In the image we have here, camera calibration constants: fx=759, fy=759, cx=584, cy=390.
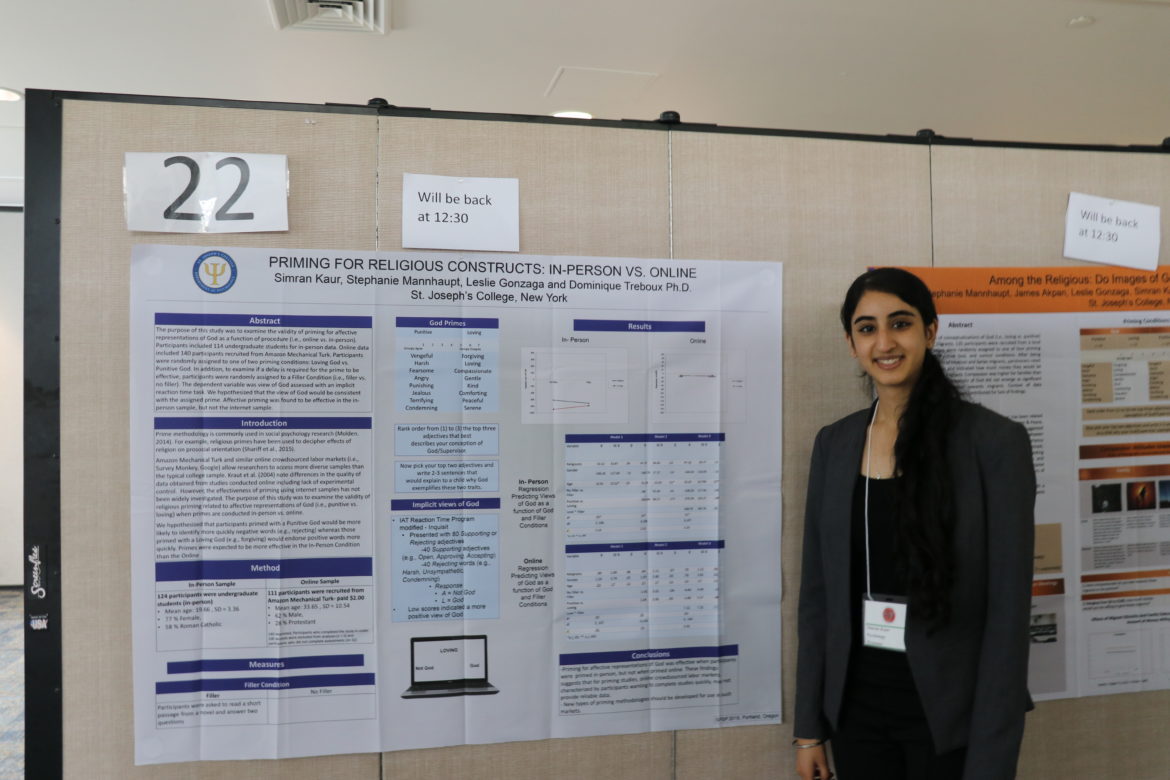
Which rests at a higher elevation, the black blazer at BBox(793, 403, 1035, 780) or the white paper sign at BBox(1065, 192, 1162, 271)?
the white paper sign at BBox(1065, 192, 1162, 271)

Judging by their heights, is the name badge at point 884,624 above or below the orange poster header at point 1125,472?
below

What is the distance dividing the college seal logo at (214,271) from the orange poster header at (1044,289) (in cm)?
158

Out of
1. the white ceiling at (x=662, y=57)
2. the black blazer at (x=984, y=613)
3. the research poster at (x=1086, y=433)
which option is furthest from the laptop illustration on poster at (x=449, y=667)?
the white ceiling at (x=662, y=57)

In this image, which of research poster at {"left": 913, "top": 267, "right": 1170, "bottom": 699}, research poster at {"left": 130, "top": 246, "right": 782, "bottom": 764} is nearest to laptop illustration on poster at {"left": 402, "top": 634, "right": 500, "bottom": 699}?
research poster at {"left": 130, "top": 246, "right": 782, "bottom": 764}

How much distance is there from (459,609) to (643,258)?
0.90 metres

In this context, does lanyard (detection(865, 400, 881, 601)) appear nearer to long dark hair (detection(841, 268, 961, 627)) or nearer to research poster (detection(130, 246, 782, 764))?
long dark hair (detection(841, 268, 961, 627))

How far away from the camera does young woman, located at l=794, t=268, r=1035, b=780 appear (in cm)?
132

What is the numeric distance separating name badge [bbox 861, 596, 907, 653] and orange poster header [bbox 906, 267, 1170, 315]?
2.70 ft

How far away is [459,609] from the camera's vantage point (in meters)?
1.69

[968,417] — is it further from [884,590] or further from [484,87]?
[484,87]

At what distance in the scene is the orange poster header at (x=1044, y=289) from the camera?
6.16 feet

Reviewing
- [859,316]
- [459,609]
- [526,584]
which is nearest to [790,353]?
[859,316]

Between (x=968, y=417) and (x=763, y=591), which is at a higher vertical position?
(x=968, y=417)

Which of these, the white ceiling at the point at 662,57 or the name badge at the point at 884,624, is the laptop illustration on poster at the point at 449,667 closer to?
the name badge at the point at 884,624
